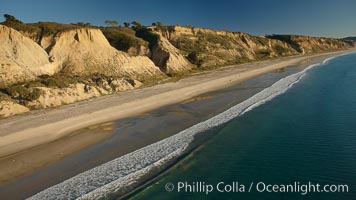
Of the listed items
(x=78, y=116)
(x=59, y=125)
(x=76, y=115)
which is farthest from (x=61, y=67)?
(x=59, y=125)

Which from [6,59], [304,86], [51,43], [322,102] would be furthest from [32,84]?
[304,86]

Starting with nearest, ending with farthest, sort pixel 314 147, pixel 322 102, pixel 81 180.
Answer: pixel 81 180 < pixel 314 147 < pixel 322 102

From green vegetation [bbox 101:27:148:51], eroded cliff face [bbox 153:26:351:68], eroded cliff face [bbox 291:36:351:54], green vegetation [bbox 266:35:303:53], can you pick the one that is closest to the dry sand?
green vegetation [bbox 101:27:148:51]

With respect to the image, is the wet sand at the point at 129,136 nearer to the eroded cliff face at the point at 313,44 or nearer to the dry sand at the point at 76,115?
the dry sand at the point at 76,115

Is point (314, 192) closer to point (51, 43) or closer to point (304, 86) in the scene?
point (304, 86)

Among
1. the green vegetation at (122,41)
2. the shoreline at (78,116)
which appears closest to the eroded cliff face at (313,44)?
the green vegetation at (122,41)

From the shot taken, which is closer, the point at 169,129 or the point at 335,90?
the point at 169,129

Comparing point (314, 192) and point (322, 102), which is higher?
point (322, 102)
